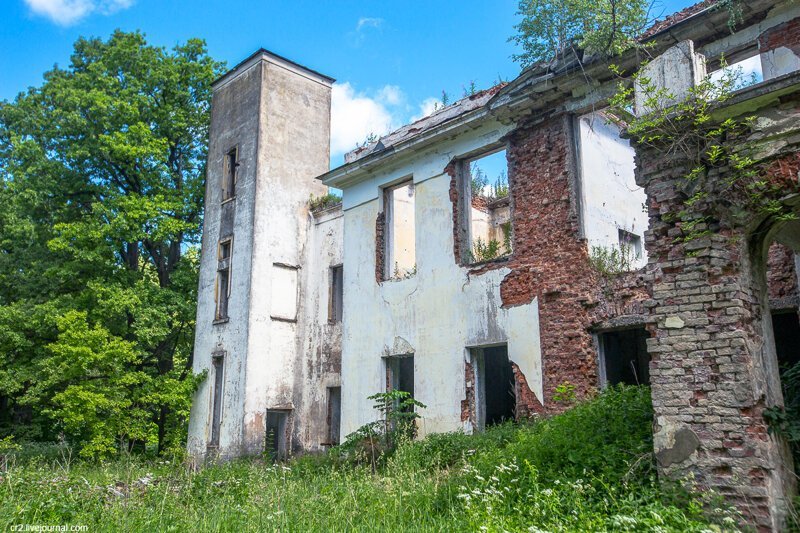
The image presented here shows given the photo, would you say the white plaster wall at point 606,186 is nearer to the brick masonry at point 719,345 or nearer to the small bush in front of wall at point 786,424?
the brick masonry at point 719,345

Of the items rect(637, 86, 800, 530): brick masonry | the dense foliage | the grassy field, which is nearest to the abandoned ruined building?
rect(637, 86, 800, 530): brick masonry

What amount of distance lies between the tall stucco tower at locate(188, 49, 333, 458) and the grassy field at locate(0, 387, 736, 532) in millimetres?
8143

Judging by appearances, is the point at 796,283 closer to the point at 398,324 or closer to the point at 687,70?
the point at 687,70

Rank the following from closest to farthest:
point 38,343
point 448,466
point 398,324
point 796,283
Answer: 1. point 796,283
2. point 448,466
3. point 398,324
4. point 38,343

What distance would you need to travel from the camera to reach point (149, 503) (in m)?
7.57

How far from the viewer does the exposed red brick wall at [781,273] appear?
934 cm

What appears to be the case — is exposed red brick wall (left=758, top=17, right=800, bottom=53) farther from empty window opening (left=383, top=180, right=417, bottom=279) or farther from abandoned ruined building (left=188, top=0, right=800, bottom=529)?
empty window opening (left=383, top=180, right=417, bottom=279)

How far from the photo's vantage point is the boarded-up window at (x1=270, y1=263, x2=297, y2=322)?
59.0 feet

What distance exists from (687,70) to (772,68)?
11.8 feet

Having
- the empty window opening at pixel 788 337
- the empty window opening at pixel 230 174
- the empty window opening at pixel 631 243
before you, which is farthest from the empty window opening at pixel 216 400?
the empty window opening at pixel 788 337

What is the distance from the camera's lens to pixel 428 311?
44.6 ft

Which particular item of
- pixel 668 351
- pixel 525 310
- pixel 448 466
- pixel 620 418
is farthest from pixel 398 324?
pixel 668 351

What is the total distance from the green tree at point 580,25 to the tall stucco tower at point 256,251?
916 cm

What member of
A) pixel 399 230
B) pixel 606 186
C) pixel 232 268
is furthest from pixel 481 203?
pixel 232 268
